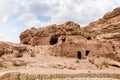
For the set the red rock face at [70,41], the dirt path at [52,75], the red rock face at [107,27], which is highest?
the red rock face at [107,27]

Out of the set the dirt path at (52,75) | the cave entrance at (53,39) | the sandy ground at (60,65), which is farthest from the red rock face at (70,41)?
the dirt path at (52,75)

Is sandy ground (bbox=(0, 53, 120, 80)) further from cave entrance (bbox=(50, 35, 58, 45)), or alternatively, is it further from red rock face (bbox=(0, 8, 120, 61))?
cave entrance (bbox=(50, 35, 58, 45))

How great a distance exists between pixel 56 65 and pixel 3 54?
761 centimetres

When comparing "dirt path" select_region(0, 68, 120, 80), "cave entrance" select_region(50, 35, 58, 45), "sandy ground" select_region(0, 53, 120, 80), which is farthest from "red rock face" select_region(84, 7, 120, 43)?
"dirt path" select_region(0, 68, 120, 80)

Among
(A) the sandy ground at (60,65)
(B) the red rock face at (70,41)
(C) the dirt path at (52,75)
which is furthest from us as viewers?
(B) the red rock face at (70,41)

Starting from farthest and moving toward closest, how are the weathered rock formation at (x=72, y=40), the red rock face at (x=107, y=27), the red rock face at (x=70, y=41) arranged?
the red rock face at (x=107, y=27) < the weathered rock formation at (x=72, y=40) < the red rock face at (x=70, y=41)

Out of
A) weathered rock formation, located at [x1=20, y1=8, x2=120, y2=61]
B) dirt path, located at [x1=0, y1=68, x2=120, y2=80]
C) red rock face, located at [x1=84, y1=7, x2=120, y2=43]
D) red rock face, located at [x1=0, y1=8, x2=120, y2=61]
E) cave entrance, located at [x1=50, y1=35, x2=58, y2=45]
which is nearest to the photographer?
dirt path, located at [x1=0, y1=68, x2=120, y2=80]

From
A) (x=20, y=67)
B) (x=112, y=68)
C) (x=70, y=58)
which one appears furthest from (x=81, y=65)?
(x=20, y=67)

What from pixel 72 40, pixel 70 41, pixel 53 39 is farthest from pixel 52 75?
pixel 53 39

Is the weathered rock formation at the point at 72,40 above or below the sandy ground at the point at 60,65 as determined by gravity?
above

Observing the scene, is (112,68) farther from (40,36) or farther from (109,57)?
(40,36)

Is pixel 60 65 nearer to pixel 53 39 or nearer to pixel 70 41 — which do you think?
pixel 70 41

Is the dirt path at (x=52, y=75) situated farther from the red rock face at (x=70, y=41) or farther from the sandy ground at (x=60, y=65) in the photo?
the red rock face at (x=70, y=41)

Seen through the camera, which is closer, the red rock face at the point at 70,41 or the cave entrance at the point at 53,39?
the red rock face at the point at 70,41
